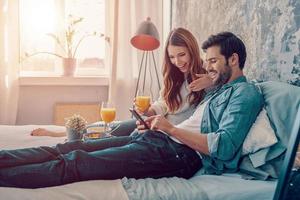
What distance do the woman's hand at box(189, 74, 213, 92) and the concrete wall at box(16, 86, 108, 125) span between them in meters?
1.86

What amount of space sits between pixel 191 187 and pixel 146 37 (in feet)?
6.59

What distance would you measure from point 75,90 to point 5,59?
0.70 meters

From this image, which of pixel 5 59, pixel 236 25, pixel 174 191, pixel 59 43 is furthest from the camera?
pixel 59 43

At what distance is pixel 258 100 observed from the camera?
161cm

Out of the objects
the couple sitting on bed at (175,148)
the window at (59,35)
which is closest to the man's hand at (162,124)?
the couple sitting on bed at (175,148)

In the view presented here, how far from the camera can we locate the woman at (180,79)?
2205mm

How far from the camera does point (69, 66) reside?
12.0ft

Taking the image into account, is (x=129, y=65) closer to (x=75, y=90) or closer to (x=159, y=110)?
(x=75, y=90)

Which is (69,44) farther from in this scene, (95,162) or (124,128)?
Result: (95,162)

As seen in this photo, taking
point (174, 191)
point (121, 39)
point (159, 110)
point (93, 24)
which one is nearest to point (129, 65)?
point (121, 39)

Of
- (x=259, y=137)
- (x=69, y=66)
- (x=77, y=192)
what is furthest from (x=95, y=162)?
(x=69, y=66)

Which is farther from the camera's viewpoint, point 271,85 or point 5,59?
point 5,59

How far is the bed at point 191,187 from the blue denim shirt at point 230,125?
0.06m

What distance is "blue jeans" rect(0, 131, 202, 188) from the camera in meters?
1.40
